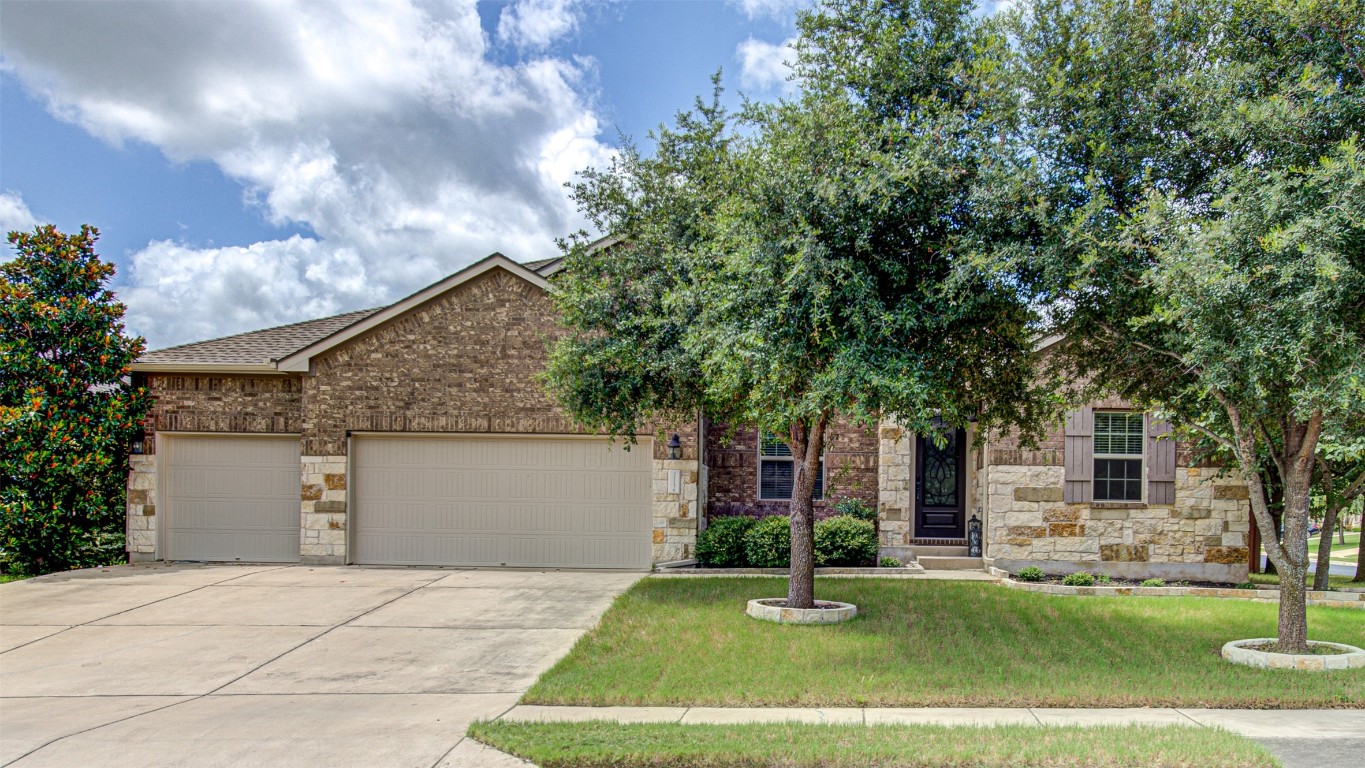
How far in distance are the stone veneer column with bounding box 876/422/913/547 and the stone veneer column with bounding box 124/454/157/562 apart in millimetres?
12790

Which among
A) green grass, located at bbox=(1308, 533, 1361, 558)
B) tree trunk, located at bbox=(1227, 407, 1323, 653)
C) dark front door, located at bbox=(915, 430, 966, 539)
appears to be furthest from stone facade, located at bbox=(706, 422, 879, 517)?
green grass, located at bbox=(1308, 533, 1361, 558)

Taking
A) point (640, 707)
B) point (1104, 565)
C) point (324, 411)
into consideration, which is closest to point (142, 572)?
point (324, 411)

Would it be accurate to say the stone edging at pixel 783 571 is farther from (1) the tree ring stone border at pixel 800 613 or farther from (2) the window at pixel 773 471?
(1) the tree ring stone border at pixel 800 613

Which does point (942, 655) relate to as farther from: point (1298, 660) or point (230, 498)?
point (230, 498)

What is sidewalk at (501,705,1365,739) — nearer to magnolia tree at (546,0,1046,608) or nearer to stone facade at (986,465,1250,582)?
magnolia tree at (546,0,1046,608)

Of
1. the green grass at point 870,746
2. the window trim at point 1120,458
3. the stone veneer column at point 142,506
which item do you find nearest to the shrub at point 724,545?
the window trim at point 1120,458

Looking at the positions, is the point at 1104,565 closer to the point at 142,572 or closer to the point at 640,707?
Result: the point at 640,707

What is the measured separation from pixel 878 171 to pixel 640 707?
5.48m

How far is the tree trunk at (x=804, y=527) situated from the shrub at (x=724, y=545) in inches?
154

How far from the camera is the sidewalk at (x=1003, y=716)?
23.8 ft

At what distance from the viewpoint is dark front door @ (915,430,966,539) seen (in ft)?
57.0

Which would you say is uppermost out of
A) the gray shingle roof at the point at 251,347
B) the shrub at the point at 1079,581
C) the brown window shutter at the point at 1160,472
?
the gray shingle roof at the point at 251,347

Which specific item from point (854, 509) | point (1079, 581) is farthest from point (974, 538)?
point (1079, 581)

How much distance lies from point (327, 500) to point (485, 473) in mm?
2763
